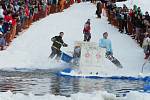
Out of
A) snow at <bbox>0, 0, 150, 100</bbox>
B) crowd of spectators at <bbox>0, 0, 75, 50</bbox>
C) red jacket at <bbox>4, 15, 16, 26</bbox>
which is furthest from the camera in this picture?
red jacket at <bbox>4, 15, 16, 26</bbox>

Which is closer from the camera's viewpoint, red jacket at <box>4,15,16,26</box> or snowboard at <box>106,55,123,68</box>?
snowboard at <box>106,55,123,68</box>

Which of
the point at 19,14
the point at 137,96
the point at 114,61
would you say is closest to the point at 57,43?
the point at 114,61

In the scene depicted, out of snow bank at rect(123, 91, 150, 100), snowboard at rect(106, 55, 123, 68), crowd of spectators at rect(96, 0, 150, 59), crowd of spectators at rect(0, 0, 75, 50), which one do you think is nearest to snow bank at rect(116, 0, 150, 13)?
crowd of spectators at rect(0, 0, 75, 50)

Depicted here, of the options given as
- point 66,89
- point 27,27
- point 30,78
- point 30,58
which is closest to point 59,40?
point 30,58

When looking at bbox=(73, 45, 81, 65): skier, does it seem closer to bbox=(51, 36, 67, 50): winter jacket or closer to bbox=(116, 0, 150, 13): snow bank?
bbox=(51, 36, 67, 50): winter jacket

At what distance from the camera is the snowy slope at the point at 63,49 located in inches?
993

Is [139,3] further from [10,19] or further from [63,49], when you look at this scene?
[63,49]

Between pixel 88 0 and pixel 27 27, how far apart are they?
→ 28986mm

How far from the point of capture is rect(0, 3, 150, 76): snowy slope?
82.8 ft

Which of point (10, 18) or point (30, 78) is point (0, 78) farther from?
point (10, 18)

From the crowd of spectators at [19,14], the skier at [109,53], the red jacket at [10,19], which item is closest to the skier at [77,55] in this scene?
the skier at [109,53]

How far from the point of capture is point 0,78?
67.7 ft

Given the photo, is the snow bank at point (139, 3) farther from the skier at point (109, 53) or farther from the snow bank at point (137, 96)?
the snow bank at point (137, 96)

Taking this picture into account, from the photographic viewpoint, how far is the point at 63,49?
98.3ft
